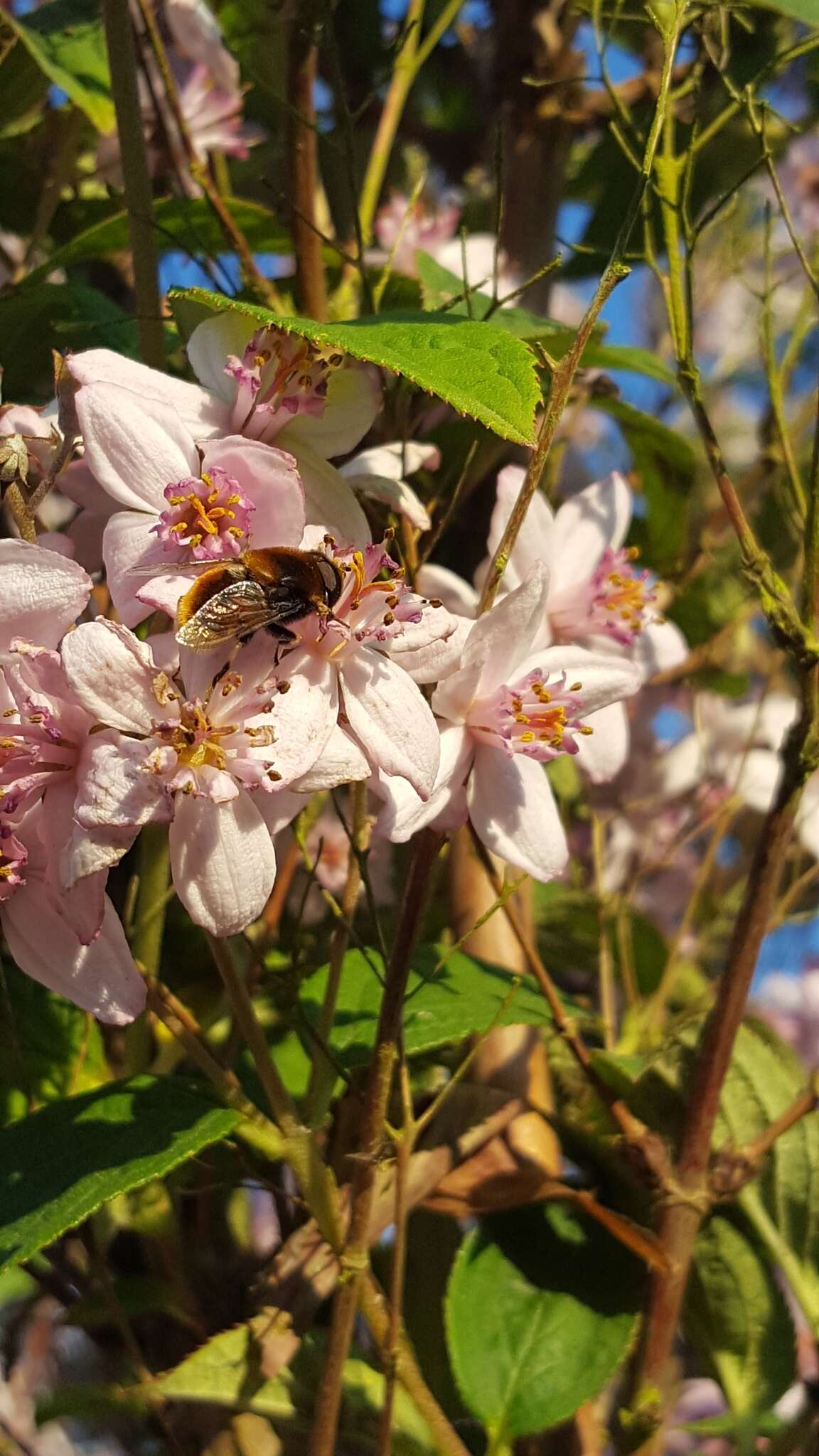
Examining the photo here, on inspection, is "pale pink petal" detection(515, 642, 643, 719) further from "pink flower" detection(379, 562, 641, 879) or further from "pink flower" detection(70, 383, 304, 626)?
"pink flower" detection(70, 383, 304, 626)

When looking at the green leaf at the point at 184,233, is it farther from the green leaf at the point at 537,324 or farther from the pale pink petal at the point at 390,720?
A: the pale pink petal at the point at 390,720

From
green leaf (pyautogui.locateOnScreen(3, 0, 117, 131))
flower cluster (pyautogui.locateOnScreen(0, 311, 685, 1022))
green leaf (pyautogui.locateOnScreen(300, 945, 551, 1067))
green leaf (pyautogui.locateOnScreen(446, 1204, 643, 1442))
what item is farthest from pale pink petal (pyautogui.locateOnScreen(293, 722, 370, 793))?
green leaf (pyautogui.locateOnScreen(3, 0, 117, 131))

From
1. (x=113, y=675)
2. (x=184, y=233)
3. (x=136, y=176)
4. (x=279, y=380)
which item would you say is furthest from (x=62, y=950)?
(x=184, y=233)

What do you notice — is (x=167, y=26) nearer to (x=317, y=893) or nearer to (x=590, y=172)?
(x=590, y=172)

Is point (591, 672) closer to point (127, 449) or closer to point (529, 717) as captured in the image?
point (529, 717)

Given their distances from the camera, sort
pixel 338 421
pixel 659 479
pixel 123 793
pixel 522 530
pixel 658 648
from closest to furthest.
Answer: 1. pixel 123 793
2. pixel 338 421
3. pixel 522 530
4. pixel 658 648
5. pixel 659 479

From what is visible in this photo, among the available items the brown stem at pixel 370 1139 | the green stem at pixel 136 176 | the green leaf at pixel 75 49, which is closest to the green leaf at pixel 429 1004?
the brown stem at pixel 370 1139
